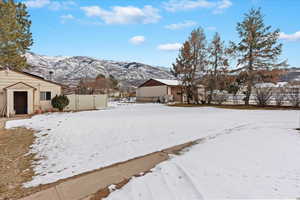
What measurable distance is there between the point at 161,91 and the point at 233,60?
1250cm

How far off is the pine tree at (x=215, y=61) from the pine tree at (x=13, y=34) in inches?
800

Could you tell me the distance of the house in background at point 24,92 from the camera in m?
12.8

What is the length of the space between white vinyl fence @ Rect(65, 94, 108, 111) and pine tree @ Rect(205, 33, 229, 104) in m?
12.4

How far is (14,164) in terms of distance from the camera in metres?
4.22

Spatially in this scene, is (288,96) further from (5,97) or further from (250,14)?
(5,97)

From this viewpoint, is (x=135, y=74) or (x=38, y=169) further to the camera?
(x=135, y=74)

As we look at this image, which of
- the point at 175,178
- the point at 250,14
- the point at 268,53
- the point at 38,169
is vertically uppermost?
the point at 250,14

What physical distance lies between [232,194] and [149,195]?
126 centimetres

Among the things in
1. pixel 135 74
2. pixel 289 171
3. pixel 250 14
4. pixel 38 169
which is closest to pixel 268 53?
pixel 250 14

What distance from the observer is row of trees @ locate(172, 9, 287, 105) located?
53.2 feet

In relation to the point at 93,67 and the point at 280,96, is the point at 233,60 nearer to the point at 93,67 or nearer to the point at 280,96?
the point at 280,96

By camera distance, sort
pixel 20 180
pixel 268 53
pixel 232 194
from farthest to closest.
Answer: pixel 268 53
pixel 20 180
pixel 232 194

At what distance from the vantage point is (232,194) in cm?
244

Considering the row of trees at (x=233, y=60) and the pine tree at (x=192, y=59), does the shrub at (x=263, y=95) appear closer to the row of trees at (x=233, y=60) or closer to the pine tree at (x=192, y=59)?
the row of trees at (x=233, y=60)
